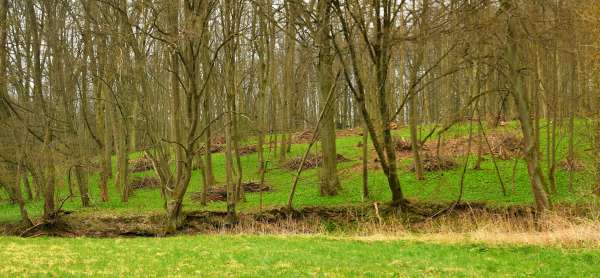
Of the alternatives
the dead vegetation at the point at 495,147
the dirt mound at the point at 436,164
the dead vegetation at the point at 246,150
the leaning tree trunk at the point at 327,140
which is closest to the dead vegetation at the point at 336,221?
the leaning tree trunk at the point at 327,140

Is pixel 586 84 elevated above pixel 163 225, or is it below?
above

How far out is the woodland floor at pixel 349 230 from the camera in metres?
10.0

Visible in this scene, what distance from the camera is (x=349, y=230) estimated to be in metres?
18.8

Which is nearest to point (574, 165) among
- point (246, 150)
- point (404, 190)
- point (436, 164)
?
point (436, 164)

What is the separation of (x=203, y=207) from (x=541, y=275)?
568 inches

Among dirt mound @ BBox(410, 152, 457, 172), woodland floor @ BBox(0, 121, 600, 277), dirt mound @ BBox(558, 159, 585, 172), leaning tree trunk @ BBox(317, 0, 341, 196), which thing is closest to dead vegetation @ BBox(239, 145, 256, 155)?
woodland floor @ BBox(0, 121, 600, 277)

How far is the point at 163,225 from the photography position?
18.8 metres

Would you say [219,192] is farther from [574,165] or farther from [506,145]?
[574,165]

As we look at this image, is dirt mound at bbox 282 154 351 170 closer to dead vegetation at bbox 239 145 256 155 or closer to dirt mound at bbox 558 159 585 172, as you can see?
dead vegetation at bbox 239 145 256 155

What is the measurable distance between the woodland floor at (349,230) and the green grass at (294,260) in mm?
24

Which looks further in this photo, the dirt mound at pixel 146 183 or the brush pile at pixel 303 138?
the brush pile at pixel 303 138

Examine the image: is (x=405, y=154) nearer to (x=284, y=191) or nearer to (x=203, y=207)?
(x=284, y=191)

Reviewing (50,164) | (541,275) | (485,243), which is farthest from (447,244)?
(50,164)

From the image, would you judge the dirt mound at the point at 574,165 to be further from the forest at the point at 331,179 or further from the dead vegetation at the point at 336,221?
the dead vegetation at the point at 336,221
